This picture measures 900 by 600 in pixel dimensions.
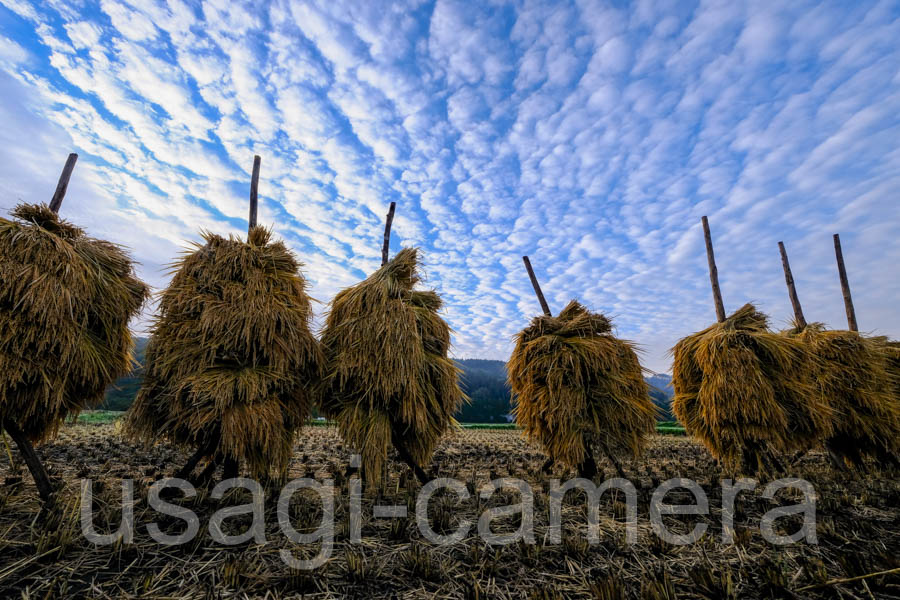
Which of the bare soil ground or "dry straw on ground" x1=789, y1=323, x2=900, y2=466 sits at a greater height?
"dry straw on ground" x1=789, y1=323, x2=900, y2=466

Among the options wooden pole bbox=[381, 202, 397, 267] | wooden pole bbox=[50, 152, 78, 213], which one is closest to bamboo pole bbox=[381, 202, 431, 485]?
wooden pole bbox=[381, 202, 397, 267]

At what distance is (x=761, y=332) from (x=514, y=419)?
4950mm

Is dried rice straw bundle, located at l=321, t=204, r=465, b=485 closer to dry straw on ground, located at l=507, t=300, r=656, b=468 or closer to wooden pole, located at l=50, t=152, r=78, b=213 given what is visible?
dry straw on ground, located at l=507, t=300, r=656, b=468

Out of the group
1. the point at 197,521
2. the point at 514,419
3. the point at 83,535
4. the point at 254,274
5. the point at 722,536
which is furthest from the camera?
the point at 514,419

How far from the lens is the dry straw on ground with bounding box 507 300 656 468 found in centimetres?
551

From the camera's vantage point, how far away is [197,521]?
3.36 meters

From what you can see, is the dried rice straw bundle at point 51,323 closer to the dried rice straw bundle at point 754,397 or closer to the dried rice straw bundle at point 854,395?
the dried rice straw bundle at point 754,397

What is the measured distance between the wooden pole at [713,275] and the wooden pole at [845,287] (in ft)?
17.1

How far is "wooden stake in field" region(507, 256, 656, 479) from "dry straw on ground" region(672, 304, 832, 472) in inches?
66.2

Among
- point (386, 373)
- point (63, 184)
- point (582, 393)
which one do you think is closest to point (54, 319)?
point (63, 184)

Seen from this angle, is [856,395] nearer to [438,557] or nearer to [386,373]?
[438,557]

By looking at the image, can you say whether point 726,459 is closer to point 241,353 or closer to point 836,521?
point 836,521

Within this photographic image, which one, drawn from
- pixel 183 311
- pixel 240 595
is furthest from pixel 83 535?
pixel 183 311

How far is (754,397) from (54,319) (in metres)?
9.65
